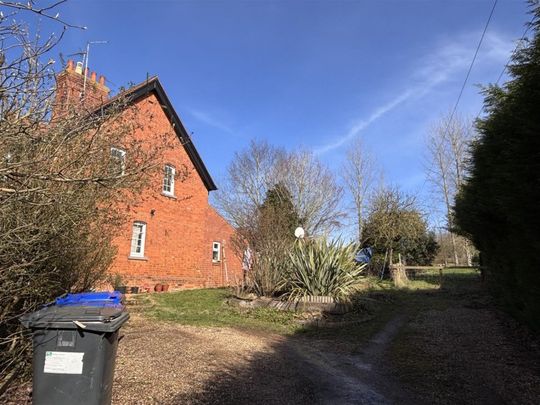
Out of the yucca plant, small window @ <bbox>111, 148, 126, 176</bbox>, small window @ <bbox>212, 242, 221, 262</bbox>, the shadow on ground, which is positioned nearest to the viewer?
the shadow on ground

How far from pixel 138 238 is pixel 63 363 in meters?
14.5

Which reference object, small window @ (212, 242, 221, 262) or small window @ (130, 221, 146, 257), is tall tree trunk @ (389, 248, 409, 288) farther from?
small window @ (130, 221, 146, 257)

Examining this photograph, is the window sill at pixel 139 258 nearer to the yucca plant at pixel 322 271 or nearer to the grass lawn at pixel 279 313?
the grass lawn at pixel 279 313

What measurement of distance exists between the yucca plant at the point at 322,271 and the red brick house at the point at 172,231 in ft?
14.0

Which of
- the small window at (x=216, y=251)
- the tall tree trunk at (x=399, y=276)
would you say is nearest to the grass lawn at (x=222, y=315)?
the tall tree trunk at (x=399, y=276)

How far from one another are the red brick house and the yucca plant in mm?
4261

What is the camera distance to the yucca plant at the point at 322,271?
1119 centimetres

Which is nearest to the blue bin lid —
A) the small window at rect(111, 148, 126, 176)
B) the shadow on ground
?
the shadow on ground

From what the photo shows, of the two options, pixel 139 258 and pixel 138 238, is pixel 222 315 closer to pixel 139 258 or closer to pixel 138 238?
pixel 139 258

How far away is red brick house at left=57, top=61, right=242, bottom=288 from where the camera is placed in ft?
56.0

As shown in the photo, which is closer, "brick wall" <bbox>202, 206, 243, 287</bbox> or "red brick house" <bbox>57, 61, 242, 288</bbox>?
"red brick house" <bbox>57, 61, 242, 288</bbox>

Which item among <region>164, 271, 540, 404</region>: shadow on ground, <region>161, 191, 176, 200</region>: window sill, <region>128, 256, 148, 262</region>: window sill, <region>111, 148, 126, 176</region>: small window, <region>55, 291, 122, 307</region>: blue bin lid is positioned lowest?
<region>164, 271, 540, 404</region>: shadow on ground

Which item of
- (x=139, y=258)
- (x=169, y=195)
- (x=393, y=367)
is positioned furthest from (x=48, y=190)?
(x=169, y=195)

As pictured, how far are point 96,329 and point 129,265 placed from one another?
45.6ft
